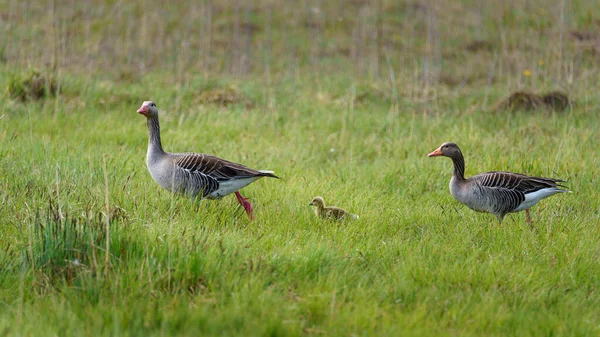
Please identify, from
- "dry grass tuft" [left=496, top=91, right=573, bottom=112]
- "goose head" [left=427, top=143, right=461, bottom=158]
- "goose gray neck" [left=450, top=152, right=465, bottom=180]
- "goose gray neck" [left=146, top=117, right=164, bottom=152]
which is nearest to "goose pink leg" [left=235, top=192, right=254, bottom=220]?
"goose gray neck" [left=146, top=117, right=164, bottom=152]

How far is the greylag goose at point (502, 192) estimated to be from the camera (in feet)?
21.8

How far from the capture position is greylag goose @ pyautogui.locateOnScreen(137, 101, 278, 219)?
22.0 feet

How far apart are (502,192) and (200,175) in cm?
302

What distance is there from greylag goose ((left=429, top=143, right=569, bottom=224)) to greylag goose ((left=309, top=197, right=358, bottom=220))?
1178mm

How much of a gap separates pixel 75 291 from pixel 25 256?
599mm

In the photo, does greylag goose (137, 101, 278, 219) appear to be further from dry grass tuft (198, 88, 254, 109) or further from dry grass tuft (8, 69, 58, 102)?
dry grass tuft (198, 88, 254, 109)

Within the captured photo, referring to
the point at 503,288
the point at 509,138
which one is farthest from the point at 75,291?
the point at 509,138

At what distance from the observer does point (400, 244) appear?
5781 mm

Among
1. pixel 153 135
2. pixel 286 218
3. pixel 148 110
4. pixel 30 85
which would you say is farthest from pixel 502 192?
pixel 30 85

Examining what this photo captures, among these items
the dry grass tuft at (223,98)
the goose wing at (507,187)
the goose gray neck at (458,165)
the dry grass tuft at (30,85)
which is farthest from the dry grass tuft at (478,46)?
the goose wing at (507,187)

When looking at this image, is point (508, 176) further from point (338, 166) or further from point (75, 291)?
point (75, 291)

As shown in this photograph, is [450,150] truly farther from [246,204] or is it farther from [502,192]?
[246,204]

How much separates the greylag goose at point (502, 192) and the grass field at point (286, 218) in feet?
0.64

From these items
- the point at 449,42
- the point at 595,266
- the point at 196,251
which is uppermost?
the point at 449,42
